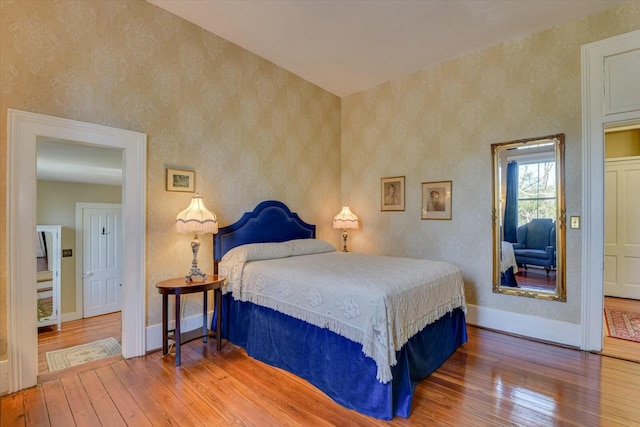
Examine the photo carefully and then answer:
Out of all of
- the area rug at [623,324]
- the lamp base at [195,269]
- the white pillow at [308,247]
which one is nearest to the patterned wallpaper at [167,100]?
the lamp base at [195,269]

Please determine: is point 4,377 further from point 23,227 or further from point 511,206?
point 511,206

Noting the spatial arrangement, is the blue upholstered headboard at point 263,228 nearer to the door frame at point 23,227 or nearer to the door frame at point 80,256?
the door frame at point 23,227

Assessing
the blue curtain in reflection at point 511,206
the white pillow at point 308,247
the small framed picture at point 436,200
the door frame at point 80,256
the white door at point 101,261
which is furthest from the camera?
the white door at point 101,261

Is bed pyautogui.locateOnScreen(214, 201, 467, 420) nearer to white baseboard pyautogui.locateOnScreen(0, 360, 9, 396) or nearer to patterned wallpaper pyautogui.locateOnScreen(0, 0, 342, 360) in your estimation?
patterned wallpaper pyautogui.locateOnScreen(0, 0, 342, 360)

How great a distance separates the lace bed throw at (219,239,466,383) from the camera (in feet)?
6.23

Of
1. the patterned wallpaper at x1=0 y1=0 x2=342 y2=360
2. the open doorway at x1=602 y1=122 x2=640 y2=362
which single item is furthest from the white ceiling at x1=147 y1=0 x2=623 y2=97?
the open doorway at x1=602 y1=122 x2=640 y2=362

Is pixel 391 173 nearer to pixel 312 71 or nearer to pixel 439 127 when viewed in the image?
pixel 439 127

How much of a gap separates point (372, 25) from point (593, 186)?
268 centimetres

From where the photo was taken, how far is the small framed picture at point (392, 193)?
4.25m

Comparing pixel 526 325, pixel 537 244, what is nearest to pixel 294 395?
pixel 526 325

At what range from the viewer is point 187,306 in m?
3.20

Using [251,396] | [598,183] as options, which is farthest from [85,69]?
[598,183]

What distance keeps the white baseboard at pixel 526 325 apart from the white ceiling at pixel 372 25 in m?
3.06

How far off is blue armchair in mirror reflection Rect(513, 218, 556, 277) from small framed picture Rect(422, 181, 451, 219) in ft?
2.66
